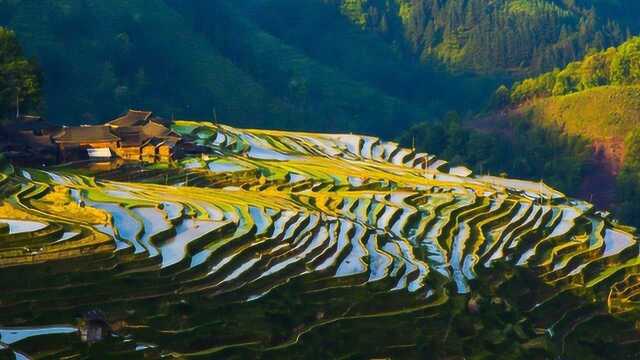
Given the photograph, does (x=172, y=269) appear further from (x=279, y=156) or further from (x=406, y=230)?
(x=279, y=156)

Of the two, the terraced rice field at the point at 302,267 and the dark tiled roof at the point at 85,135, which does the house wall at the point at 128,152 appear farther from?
the terraced rice field at the point at 302,267

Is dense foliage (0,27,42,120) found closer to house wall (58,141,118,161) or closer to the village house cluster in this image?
the village house cluster

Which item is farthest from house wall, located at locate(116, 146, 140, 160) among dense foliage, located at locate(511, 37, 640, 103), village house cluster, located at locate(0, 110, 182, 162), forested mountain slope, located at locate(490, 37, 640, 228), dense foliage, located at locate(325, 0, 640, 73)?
dense foliage, located at locate(325, 0, 640, 73)

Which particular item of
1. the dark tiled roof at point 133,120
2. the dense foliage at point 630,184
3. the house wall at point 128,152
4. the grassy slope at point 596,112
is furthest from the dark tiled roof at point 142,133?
the grassy slope at point 596,112

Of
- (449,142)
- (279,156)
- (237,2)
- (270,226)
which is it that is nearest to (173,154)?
(279,156)

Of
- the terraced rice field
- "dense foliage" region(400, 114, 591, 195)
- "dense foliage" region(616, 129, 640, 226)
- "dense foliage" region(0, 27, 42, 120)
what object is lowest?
"dense foliage" region(400, 114, 591, 195)

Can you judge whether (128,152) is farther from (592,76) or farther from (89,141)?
(592,76)

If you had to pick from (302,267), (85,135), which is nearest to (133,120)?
(85,135)
